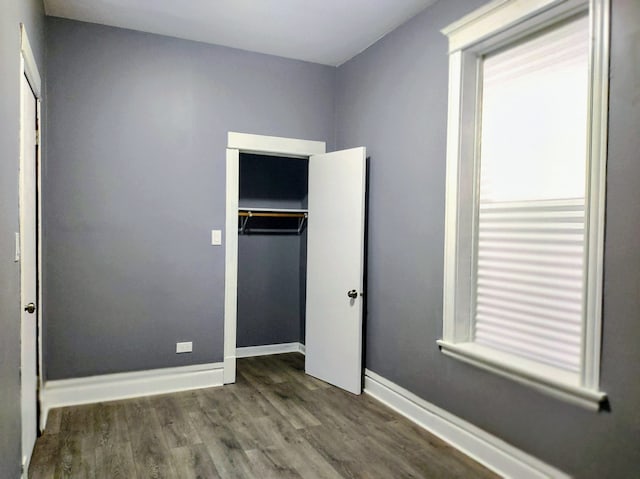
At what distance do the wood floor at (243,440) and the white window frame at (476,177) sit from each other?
672 millimetres

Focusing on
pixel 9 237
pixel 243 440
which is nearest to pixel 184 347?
pixel 243 440

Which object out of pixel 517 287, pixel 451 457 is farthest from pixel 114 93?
pixel 451 457

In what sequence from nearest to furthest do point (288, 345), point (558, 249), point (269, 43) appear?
point (558, 249)
point (269, 43)
point (288, 345)

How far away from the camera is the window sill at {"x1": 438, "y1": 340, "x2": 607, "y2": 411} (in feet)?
6.59

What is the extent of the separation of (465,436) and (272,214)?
2696 millimetres

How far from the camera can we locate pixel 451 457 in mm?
2615

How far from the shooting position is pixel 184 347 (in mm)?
3668

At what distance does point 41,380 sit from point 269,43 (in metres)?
2.98

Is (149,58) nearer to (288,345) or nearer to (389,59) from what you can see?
(389,59)

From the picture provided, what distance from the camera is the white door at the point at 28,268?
2.28m

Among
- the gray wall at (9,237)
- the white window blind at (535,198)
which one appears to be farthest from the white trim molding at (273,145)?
the gray wall at (9,237)

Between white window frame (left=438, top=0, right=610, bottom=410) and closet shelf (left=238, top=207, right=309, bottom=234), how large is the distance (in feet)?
6.60

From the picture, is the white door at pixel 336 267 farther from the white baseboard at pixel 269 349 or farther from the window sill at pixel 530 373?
the window sill at pixel 530 373

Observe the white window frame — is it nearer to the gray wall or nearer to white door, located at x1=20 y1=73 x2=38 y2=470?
the gray wall
